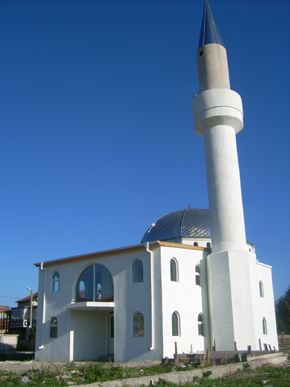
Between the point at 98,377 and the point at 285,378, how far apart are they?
5.55 meters

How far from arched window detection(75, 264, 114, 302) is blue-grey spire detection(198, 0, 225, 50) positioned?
1371 centimetres

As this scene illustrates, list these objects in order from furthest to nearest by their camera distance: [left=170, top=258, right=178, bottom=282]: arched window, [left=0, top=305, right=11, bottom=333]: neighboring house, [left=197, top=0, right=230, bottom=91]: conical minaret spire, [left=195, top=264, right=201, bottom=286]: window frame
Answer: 1. [left=0, top=305, right=11, bottom=333]: neighboring house
2. [left=197, top=0, right=230, bottom=91]: conical minaret spire
3. [left=195, top=264, right=201, bottom=286]: window frame
4. [left=170, top=258, right=178, bottom=282]: arched window

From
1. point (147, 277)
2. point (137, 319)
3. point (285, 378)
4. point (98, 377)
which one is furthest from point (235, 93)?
point (98, 377)

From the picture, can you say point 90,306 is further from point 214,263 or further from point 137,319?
point 214,263

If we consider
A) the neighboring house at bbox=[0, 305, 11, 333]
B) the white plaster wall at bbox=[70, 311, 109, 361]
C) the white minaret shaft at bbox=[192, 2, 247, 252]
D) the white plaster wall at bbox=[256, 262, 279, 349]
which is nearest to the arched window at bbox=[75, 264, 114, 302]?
the white plaster wall at bbox=[70, 311, 109, 361]

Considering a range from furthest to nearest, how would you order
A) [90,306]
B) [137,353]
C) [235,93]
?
[235,93]
[90,306]
[137,353]

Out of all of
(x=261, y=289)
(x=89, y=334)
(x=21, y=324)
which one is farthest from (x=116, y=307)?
(x=21, y=324)

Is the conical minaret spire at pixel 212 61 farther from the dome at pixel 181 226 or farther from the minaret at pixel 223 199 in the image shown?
the dome at pixel 181 226

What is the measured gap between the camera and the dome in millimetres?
23312

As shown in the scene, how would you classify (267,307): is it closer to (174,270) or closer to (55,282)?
(174,270)

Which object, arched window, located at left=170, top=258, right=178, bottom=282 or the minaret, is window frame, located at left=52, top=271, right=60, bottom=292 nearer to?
arched window, located at left=170, top=258, right=178, bottom=282

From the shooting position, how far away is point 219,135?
21.0 m

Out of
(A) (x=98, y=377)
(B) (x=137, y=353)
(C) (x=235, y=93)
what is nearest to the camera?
(A) (x=98, y=377)

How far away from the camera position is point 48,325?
820 inches
